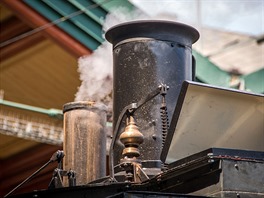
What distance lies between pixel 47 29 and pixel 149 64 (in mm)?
4113

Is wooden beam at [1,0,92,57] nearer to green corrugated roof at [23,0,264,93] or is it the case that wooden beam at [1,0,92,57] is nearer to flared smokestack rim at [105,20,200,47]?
green corrugated roof at [23,0,264,93]

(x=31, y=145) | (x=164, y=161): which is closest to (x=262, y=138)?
(x=164, y=161)

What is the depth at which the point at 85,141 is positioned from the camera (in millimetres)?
5324

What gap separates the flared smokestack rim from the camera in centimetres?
536

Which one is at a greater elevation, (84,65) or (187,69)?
(84,65)

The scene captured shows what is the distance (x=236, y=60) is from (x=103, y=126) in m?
14.1

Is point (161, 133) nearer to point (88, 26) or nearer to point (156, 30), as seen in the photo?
point (156, 30)

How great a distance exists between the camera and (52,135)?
9203mm

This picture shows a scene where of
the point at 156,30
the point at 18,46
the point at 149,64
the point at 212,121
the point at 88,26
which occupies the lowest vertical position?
the point at 212,121

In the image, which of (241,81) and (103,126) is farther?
(241,81)

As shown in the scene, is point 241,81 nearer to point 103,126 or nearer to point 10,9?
point 10,9

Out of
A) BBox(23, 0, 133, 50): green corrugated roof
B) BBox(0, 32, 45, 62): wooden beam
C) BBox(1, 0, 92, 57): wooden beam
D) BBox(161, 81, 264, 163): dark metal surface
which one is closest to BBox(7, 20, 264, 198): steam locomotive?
BBox(161, 81, 264, 163): dark metal surface

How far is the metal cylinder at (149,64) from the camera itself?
514 cm

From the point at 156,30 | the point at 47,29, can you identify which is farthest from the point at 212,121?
the point at 47,29
